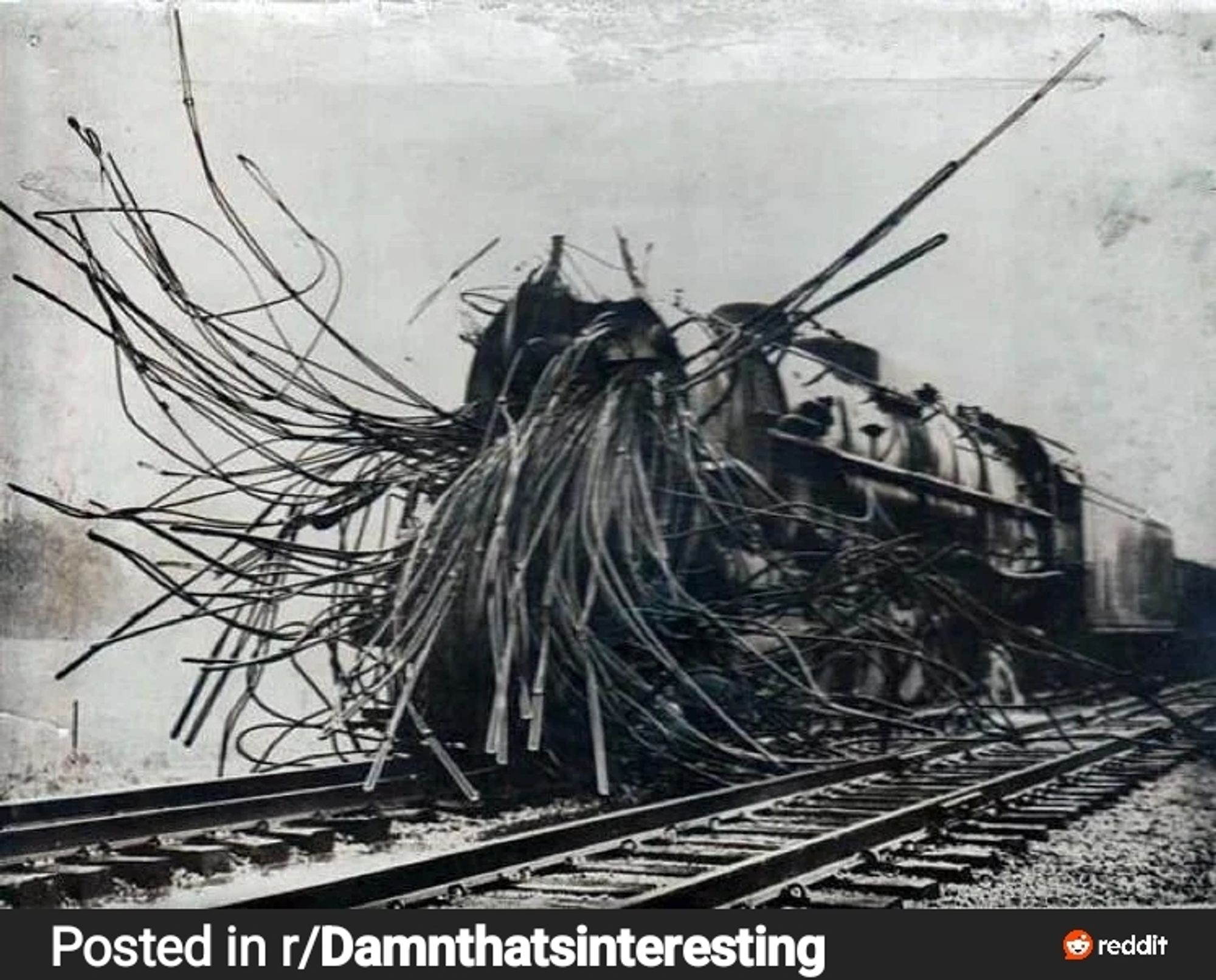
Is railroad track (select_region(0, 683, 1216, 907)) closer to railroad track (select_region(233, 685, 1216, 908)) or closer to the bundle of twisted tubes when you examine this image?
railroad track (select_region(233, 685, 1216, 908))

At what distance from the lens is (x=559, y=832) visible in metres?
3.79

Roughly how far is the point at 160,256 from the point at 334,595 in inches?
42.1

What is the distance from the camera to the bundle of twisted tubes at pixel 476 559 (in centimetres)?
425

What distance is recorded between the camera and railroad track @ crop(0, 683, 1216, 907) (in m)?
3.55

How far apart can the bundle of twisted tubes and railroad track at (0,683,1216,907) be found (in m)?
0.12

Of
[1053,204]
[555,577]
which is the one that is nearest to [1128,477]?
[1053,204]

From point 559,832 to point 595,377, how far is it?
1351 millimetres

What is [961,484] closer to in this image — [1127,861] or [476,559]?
[1127,861]
